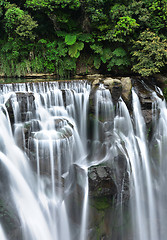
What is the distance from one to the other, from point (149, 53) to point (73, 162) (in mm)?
6548

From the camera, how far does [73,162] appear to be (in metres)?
6.35

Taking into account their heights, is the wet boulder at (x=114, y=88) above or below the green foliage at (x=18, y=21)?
below

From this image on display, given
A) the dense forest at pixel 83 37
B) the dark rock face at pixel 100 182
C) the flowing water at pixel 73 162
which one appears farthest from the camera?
the dense forest at pixel 83 37

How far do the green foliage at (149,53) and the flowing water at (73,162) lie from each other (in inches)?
95.8

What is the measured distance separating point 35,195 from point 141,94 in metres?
6.14

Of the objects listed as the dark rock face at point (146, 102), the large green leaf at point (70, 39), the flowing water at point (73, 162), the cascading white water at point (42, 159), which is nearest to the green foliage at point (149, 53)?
the dark rock face at point (146, 102)

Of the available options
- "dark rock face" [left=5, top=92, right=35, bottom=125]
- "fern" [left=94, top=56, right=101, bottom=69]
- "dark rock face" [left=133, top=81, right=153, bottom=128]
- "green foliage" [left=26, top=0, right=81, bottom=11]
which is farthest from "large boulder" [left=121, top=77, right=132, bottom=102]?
"green foliage" [left=26, top=0, right=81, bottom=11]

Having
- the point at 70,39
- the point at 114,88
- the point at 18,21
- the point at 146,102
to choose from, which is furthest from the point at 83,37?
the point at 146,102

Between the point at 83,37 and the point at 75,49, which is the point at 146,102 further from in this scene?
the point at 83,37

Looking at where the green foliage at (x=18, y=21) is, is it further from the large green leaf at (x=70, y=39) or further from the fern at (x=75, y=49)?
the fern at (x=75, y=49)

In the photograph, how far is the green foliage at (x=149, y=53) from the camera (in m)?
8.86

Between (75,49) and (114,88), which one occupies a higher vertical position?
(75,49)

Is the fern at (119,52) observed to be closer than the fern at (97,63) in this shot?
Yes

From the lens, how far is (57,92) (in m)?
7.40
